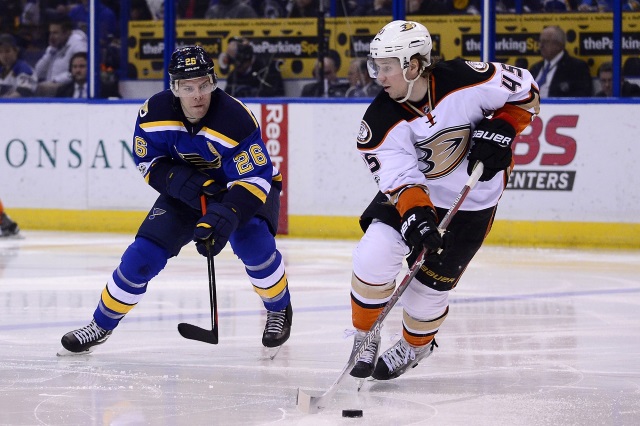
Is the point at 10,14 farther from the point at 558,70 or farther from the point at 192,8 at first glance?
the point at 558,70

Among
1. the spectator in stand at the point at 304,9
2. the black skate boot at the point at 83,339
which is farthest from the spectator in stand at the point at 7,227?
the black skate boot at the point at 83,339

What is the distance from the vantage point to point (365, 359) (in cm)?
350

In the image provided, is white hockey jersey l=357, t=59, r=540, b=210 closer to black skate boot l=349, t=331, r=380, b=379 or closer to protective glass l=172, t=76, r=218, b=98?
black skate boot l=349, t=331, r=380, b=379

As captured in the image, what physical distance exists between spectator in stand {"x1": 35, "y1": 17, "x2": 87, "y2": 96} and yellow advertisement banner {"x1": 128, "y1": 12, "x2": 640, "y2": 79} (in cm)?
41

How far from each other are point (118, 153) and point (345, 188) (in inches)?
65.7

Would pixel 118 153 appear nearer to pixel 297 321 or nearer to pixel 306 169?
pixel 306 169

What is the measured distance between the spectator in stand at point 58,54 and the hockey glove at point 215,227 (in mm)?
5545

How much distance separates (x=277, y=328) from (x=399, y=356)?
0.61 m

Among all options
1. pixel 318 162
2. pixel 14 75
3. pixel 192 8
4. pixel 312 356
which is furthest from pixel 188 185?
pixel 14 75

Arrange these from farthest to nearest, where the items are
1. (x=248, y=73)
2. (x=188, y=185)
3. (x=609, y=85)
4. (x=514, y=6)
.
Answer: (x=248, y=73) → (x=514, y=6) → (x=609, y=85) → (x=188, y=185)

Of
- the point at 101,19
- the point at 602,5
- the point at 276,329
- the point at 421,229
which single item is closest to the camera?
the point at 421,229

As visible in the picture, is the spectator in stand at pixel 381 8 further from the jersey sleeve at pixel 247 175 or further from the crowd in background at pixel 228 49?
the jersey sleeve at pixel 247 175

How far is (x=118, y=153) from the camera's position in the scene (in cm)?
859

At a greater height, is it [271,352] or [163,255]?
[163,255]
